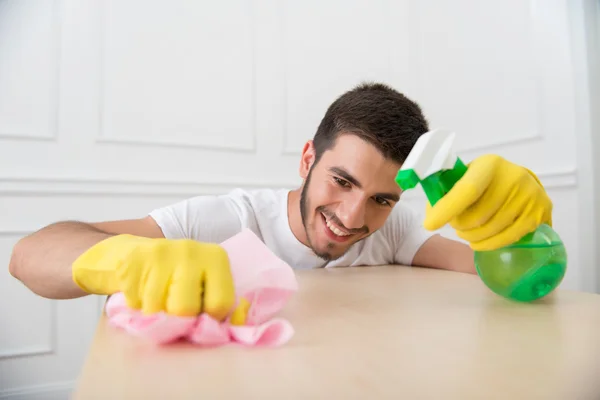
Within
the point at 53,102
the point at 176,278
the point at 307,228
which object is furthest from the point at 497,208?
the point at 53,102

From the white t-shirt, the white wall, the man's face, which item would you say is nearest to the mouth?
the man's face

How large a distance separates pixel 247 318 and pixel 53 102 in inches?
49.4

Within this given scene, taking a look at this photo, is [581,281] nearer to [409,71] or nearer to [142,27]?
[409,71]

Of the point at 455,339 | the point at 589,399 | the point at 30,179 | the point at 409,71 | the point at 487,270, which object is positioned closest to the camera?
the point at 589,399

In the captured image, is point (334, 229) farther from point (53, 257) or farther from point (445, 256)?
point (53, 257)

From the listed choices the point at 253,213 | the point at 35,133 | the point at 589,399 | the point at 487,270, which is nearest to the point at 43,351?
the point at 35,133

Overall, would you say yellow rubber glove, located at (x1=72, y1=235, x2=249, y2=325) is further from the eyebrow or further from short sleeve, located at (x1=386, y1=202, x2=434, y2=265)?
short sleeve, located at (x1=386, y1=202, x2=434, y2=265)

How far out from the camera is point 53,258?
0.52m

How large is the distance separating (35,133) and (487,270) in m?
1.36

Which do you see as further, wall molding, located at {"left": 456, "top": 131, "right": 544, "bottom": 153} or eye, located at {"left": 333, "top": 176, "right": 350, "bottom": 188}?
wall molding, located at {"left": 456, "top": 131, "right": 544, "bottom": 153}

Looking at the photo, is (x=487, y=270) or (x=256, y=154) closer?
(x=487, y=270)

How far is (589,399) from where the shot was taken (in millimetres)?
257

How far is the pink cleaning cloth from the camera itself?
0.33 m

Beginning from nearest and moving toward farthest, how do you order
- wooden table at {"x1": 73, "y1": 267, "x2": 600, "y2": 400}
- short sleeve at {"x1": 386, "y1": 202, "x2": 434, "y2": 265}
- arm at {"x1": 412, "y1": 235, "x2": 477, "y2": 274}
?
wooden table at {"x1": 73, "y1": 267, "x2": 600, "y2": 400} < arm at {"x1": 412, "y1": 235, "x2": 477, "y2": 274} < short sleeve at {"x1": 386, "y1": 202, "x2": 434, "y2": 265}
